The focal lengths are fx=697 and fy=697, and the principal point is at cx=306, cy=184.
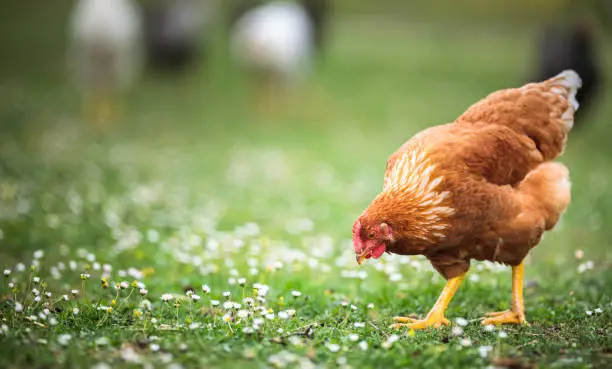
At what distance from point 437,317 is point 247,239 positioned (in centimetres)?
286


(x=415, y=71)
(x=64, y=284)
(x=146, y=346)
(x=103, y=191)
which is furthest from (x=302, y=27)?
(x=146, y=346)

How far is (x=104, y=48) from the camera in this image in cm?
1138

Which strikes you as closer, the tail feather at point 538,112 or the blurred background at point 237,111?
the tail feather at point 538,112

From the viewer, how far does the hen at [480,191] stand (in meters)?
4.05

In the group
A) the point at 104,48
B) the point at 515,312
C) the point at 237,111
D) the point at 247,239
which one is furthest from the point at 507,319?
the point at 237,111

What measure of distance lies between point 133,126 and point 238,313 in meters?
8.53

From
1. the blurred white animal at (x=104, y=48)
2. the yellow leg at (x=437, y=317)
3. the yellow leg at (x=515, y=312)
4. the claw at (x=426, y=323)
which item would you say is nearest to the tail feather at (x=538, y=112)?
the yellow leg at (x=515, y=312)

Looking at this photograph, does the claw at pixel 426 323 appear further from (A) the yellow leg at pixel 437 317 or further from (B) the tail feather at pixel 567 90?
(B) the tail feather at pixel 567 90

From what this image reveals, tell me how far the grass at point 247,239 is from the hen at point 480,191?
47 cm

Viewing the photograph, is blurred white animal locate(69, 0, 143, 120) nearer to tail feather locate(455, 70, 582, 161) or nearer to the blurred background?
the blurred background

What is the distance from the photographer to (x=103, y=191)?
8.19 metres

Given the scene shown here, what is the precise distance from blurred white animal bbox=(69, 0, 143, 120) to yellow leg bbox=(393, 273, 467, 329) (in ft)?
27.9

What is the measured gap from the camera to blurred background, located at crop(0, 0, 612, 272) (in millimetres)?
7344

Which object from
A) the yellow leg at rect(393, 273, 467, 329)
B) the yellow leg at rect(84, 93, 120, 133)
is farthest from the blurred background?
the yellow leg at rect(393, 273, 467, 329)
